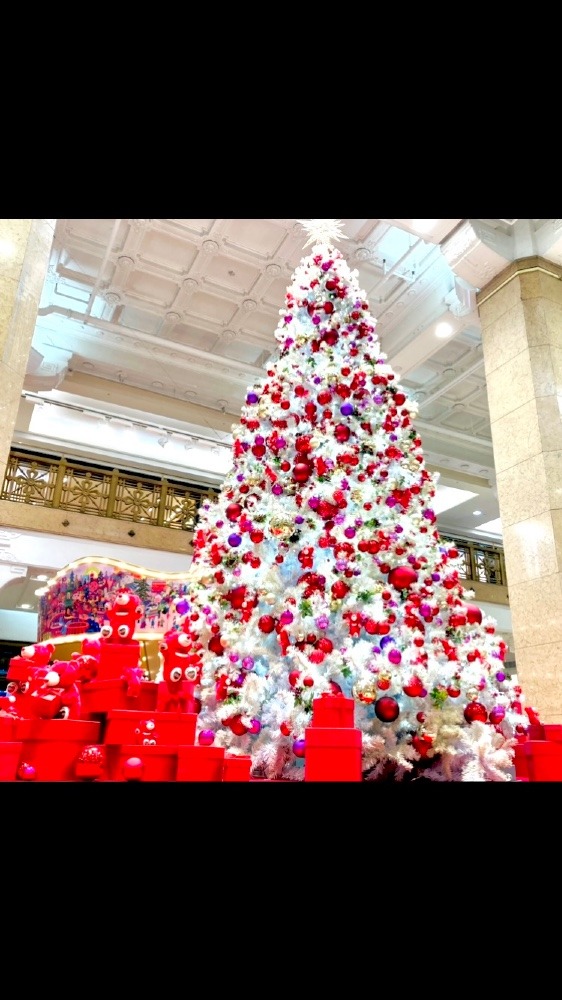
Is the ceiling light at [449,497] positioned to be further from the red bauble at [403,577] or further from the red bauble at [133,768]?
the red bauble at [133,768]

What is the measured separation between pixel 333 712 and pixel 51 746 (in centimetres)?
102

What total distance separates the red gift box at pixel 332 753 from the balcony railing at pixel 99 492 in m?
9.08

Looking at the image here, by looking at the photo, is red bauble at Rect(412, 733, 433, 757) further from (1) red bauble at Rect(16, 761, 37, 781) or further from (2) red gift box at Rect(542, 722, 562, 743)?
(1) red bauble at Rect(16, 761, 37, 781)

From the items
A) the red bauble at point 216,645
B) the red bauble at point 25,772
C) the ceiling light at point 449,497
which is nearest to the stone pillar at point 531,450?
the red bauble at point 216,645

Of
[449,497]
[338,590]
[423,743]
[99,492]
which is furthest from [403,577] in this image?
[449,497]

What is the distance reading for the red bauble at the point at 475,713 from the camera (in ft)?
9.85

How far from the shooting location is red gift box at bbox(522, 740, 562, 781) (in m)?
2.99

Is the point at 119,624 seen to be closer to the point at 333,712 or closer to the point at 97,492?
the point at 333,712

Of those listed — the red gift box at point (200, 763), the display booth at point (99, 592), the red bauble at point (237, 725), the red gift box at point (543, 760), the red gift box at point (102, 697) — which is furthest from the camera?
the display booth at point (99, 592)

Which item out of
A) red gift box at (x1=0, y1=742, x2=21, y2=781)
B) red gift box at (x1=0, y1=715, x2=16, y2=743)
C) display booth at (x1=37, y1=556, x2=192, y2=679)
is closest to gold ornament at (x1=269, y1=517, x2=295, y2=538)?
red gift box at (x1=0, y1=715, x2=16, y2=743)
